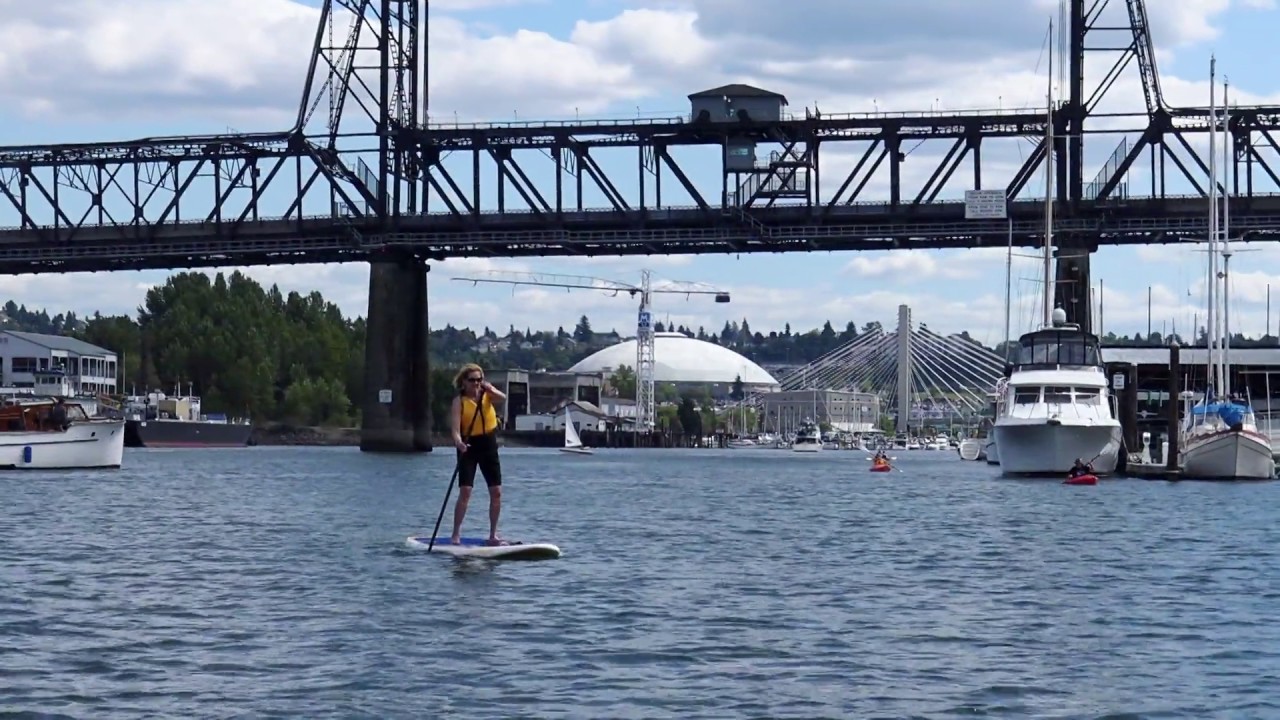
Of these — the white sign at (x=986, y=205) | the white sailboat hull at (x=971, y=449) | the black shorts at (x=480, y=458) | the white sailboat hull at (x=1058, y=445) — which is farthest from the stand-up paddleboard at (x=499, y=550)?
the white sailboat hull at (x=971, y=449)

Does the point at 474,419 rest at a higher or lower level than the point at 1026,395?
lower

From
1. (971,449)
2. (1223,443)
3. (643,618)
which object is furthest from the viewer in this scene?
(971,449)

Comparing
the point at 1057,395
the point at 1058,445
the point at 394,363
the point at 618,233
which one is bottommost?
the point at 1058,445

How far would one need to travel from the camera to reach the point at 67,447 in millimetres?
81750

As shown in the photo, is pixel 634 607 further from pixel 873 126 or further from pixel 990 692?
pixel 873 126

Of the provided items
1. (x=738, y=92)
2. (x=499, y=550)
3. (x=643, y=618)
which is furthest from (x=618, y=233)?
(x=643, y=618)

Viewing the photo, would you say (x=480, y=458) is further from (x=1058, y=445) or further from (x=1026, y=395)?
(x=1026, y=395)

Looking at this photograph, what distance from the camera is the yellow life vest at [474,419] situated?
104 ft

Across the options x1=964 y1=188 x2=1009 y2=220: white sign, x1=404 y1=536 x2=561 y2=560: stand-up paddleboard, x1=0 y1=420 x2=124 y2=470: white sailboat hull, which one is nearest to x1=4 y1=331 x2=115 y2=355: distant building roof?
x1=964 y1=188 x2=1009 y2=220: white sign

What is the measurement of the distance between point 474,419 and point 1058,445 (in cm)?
4959

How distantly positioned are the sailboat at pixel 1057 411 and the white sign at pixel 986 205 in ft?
115

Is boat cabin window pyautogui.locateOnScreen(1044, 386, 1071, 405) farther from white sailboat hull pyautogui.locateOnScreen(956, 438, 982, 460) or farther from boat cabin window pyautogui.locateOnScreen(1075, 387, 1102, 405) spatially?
white sailboat hull pyautogui.locateOnScreen(956, 438, 982, 460)

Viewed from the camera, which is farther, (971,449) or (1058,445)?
(971,449)

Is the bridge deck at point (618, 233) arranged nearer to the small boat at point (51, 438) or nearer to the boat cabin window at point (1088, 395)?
the boat cabin window at point (1088, 395)
